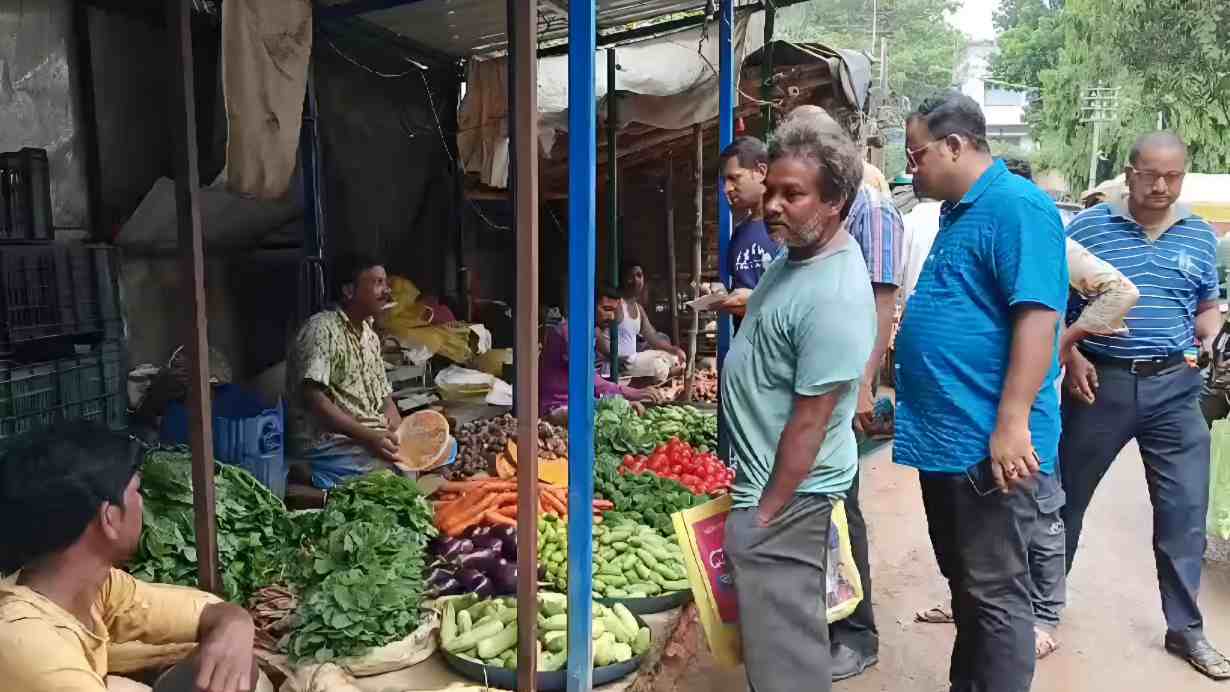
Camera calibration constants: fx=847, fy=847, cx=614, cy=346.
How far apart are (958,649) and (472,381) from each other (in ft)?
15.9

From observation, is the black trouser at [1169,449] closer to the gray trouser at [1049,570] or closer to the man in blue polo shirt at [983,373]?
the gray trouser at [1049,570]

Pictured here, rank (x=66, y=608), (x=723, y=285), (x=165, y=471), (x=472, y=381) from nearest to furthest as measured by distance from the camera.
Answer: (x=66, y=608)
(x=165, y=471)
(x=723, y=285)
(x=472, y=381)

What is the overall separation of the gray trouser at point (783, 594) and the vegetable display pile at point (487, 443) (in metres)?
2.95

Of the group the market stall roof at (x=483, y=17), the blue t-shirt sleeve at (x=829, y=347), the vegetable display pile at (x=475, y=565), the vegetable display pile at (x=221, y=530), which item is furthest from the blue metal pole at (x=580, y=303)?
the market stall roof at (x=483, y=17)

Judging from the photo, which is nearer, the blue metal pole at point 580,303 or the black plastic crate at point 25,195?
the blue metal pole at point 580,303

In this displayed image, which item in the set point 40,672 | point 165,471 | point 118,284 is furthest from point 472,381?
point 40,672

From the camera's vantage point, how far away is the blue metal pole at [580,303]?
259cm

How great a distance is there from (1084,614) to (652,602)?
6.84 ft

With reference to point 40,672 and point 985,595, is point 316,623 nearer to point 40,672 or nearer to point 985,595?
point 40,672

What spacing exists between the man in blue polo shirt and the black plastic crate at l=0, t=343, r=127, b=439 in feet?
10.4

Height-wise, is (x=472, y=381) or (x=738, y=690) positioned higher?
(x=472, y=381)

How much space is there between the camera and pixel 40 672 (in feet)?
5.35

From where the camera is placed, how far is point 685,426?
240 inches

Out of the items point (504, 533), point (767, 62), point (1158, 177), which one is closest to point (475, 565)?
point (504, 533)
